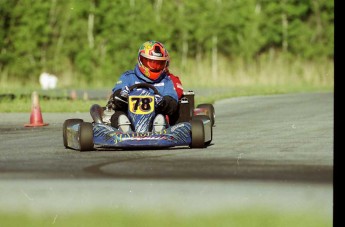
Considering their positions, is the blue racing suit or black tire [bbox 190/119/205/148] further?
the blue racing suit

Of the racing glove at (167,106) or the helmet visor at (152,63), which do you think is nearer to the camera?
the racing glove at (167,106)

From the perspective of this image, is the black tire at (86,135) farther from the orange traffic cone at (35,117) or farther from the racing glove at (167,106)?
the orange traffic cone at (35,117)

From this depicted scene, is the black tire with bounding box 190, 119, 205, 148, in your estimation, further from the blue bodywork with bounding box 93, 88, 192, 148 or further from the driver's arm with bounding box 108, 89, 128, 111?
the driver's arm with bounding box 108, 89, 128, 111

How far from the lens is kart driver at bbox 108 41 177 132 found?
15.8m

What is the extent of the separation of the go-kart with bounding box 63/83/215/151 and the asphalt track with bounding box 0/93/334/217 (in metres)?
0.18

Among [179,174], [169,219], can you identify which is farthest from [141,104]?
[169,219]

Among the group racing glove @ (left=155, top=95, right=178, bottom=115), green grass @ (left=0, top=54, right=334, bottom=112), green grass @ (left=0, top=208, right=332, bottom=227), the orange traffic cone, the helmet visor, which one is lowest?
green grass @ (left=0, top=54, right=334, bottom=112)

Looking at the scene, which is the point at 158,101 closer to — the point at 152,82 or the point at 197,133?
the point at 152,82

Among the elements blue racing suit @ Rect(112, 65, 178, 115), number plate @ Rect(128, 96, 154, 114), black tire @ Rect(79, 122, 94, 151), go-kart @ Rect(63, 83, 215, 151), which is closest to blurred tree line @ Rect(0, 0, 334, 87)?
blue racing suit @ Rect(112, 65, 178, 115)

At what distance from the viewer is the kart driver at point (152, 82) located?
620 inches

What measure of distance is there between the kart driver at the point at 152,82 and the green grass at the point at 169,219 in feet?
20.6

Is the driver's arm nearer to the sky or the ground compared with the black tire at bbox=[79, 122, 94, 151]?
nearer to the sky

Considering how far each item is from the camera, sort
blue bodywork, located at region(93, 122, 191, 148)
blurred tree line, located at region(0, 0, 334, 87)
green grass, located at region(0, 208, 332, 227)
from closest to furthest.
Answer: green grass, located at region(0, 208, 332, 227)
blue bodywork, located at region(93, 122, 191, 148)
blurred tree line, located at region(0, 0, 334, 87)

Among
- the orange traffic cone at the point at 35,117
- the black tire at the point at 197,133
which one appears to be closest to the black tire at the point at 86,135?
the black tire at the point at 197,133
